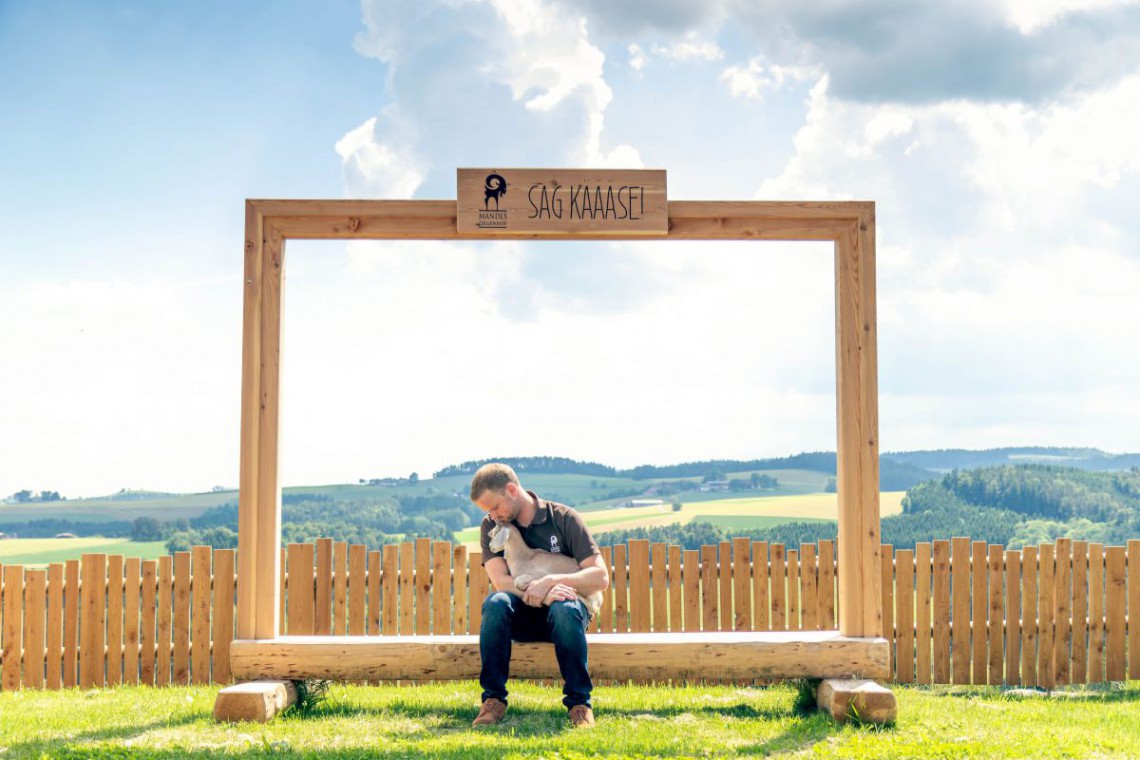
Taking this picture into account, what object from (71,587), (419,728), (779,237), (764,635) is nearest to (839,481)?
(764,635)

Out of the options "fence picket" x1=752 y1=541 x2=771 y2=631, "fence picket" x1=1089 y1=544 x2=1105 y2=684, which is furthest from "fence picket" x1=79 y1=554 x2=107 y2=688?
"fence picket" x1=1089 y1=544 x2=1105 y2=684

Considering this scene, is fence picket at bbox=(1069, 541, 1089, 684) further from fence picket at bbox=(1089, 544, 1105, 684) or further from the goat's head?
the goat's head

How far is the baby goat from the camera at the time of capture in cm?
616

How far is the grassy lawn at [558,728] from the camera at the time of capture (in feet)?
17.3

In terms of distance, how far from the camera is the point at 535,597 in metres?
5.97

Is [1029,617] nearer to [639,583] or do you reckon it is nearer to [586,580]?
[639,583]

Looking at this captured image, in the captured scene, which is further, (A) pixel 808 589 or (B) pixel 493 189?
(A) pixel 808 589

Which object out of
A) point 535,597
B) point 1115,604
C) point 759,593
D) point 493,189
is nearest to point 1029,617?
point 1115,604

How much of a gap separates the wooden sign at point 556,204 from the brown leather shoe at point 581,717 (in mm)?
3034

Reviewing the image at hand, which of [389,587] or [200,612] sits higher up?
[389,587]

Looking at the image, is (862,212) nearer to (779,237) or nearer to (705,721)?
(779,237)

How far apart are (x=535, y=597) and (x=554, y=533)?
45 cm

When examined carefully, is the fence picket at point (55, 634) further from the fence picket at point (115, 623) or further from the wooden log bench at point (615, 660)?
the wooden log bench at point (615, 660)

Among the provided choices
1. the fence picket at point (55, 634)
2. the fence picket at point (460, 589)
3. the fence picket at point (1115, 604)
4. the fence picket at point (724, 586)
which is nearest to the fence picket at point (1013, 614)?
the fence picket at point (1115, 604)
